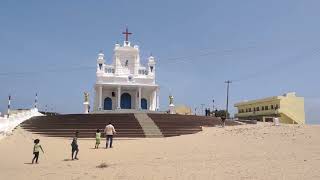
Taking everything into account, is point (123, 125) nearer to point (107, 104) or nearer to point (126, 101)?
point (107, 104)

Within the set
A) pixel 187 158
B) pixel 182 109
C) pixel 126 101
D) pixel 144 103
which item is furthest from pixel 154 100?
pixel 187 158

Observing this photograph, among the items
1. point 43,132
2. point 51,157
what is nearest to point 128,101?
point 43,132

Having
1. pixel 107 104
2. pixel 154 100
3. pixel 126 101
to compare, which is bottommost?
pixel 107 104

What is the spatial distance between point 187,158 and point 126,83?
3368cm

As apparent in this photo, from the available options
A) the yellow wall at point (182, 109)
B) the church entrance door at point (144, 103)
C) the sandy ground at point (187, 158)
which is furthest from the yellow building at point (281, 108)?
the sandy ground at point (187, 158)

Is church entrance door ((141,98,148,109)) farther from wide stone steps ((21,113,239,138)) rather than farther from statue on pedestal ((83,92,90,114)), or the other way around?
wide stone steps ((21,113,239,138))

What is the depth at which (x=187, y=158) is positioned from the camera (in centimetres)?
1681

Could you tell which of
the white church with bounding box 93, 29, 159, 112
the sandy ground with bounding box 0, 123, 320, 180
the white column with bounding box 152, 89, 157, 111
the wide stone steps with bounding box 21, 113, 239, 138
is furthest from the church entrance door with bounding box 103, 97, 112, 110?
the sandy ground with bounding box 0, 123, 320, 180

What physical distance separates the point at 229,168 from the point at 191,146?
797 cm

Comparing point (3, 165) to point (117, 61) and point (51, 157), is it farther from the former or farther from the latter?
point (117, 61)

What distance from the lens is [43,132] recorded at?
1170 inches

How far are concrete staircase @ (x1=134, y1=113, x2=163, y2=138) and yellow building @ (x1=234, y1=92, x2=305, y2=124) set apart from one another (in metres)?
30.6

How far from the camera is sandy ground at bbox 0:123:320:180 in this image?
42.5ft

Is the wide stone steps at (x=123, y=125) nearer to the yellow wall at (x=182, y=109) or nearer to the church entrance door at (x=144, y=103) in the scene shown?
the church entrance door at (x=144, y=103)
